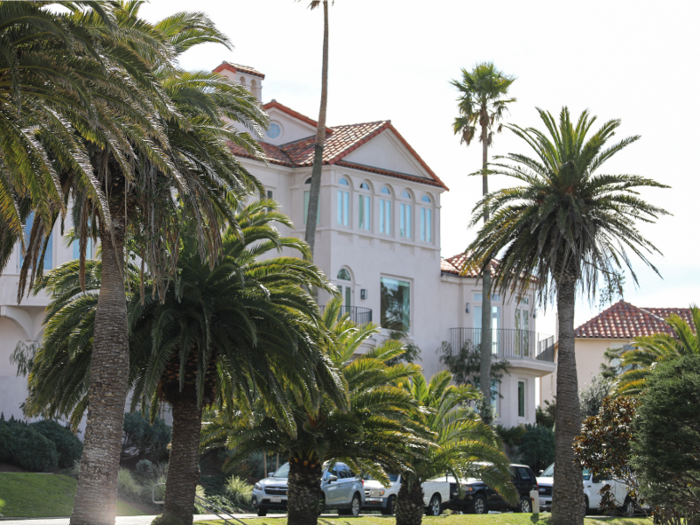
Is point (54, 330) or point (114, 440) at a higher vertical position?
point (54, 330)

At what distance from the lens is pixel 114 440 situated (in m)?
14.4

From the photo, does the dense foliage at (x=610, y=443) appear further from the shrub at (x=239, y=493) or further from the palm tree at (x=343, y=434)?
the shrub at (x=239, y=493)

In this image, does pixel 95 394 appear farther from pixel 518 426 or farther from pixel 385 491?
pixel 518 426

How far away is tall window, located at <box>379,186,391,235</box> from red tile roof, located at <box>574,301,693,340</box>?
70.1 feet

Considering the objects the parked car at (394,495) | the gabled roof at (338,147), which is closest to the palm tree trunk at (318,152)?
the gabled roof at (338,147)

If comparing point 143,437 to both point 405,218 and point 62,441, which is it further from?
point 405,218

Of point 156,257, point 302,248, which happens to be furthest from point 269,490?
point 156,257

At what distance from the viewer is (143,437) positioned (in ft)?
105

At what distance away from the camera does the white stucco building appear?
38750mm

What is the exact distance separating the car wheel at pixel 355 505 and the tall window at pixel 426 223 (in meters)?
17.0

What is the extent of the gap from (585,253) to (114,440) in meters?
15.9

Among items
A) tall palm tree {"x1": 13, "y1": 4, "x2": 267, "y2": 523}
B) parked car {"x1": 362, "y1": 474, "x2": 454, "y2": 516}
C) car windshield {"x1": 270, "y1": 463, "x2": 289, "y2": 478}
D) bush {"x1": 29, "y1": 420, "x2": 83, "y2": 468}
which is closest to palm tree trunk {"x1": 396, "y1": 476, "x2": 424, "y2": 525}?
parked car {"x1": 362, "y1": 474, "x2": 454, "y2": 516}

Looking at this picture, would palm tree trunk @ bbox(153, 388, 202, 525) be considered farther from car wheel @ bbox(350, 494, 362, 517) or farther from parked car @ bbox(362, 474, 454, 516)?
parked car @ bbox(362, 474, 454, 516)

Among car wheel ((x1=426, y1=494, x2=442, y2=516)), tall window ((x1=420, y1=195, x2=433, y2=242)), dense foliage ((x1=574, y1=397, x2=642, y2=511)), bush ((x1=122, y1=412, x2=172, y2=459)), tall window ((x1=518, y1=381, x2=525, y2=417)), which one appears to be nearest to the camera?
dense foliage ((x1=574, y1=397, x2=642, y2=511))
